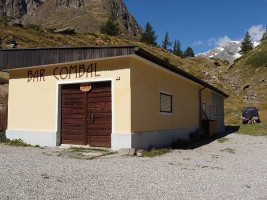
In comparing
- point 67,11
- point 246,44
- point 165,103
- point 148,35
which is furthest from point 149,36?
point 67,11

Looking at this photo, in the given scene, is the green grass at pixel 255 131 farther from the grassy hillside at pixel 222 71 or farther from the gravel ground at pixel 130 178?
the gravel ground at pixel 130 178

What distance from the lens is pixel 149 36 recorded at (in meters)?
79.1

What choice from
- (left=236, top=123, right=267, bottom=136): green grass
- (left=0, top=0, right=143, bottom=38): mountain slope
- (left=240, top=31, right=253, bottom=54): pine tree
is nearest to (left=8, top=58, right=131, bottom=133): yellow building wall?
(left=236, top=123, right=267, bottom=136): green grass

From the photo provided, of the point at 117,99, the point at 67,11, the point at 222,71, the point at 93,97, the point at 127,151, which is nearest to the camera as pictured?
the point at 127,151

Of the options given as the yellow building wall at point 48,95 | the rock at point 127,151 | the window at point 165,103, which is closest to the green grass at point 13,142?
the yellow building wall at point 48,95

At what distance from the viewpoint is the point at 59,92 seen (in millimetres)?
10891

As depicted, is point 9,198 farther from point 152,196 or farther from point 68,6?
point 68,6

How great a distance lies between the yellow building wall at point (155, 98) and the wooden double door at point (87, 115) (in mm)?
1036

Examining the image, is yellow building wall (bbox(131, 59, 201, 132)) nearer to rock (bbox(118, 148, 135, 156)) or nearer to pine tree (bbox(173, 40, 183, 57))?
rock (bbox(118, 148, 135, 156))

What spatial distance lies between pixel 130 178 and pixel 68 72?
619cm

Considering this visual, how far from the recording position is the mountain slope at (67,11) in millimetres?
162625

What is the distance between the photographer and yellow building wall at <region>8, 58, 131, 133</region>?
9266 millimetres

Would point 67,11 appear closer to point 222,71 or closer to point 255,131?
point 222,71

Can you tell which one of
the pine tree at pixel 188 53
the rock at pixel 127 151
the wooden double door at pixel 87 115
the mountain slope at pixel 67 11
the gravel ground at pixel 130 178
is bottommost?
the gravel ground at pixel 130 178
